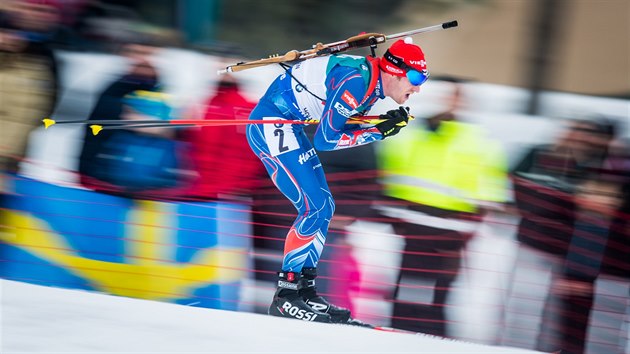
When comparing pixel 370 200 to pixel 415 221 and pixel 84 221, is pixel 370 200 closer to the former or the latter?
pixel 415 221

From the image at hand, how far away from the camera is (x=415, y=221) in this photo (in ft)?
14.6

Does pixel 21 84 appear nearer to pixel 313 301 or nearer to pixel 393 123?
pixel 313 301

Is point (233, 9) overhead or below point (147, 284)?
overhead

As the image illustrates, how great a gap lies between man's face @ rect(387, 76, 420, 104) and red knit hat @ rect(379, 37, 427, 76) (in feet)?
0.10

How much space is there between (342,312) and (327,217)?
46 centimetres

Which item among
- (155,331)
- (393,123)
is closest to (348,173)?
(393,123)

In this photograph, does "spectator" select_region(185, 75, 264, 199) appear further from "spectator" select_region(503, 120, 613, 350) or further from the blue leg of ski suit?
"spectator" select_region(503, 120, 613, 350)

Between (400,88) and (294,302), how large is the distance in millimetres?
1116

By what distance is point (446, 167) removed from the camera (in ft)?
14.3

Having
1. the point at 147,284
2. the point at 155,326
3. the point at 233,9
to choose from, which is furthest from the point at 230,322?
the point at 233,9

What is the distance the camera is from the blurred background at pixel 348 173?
4359 mm

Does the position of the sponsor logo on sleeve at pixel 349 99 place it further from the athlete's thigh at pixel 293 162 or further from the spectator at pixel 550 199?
the spectator at pixel 550 199

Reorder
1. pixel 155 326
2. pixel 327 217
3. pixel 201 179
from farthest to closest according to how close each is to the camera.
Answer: pixel 201 179 < pixel 327 217 < pixel 155 326

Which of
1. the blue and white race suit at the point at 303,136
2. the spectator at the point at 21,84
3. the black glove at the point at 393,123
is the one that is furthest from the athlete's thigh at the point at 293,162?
the spectator at the point at 21,84
